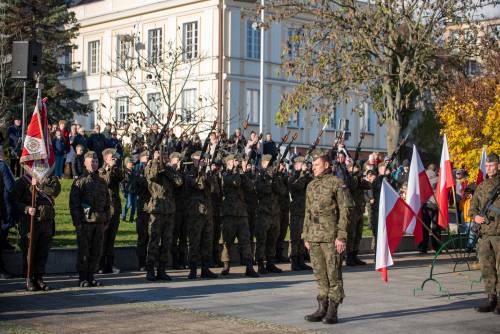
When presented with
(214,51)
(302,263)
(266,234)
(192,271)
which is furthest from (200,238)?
(214,51)

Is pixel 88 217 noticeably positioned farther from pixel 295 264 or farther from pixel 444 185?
pixel 444 185

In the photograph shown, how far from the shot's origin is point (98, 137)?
27.5 meters

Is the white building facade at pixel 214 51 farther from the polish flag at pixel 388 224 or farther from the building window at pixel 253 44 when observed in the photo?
the polish flag at pixel 388 224

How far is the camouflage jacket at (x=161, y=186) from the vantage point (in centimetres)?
1602

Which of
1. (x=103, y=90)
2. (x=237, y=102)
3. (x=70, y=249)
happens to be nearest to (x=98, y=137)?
(x=70, y=249)

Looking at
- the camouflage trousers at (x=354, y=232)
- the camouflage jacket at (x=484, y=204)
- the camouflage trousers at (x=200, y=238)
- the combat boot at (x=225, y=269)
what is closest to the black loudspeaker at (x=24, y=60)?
the camouflage trousers at (x=200, y=238)

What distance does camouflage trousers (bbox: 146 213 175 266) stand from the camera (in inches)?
627

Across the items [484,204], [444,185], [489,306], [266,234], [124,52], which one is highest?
[124,52]

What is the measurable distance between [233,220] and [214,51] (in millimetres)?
31114

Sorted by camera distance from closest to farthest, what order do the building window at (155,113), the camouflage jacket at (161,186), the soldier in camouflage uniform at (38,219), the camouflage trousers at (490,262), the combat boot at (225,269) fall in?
the camouflage trousers at (490,262), the soldier in camouflage uniform at (38,219), the camouflage jacket at (161,186), the combat boot at (225,269), the building window at (155,113)

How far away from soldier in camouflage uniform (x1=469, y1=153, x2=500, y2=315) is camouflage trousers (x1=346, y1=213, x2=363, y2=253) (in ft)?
19.9

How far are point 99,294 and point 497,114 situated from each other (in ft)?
58.8

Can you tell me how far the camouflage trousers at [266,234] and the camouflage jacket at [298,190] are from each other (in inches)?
24.8

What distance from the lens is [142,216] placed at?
56.2 ft
